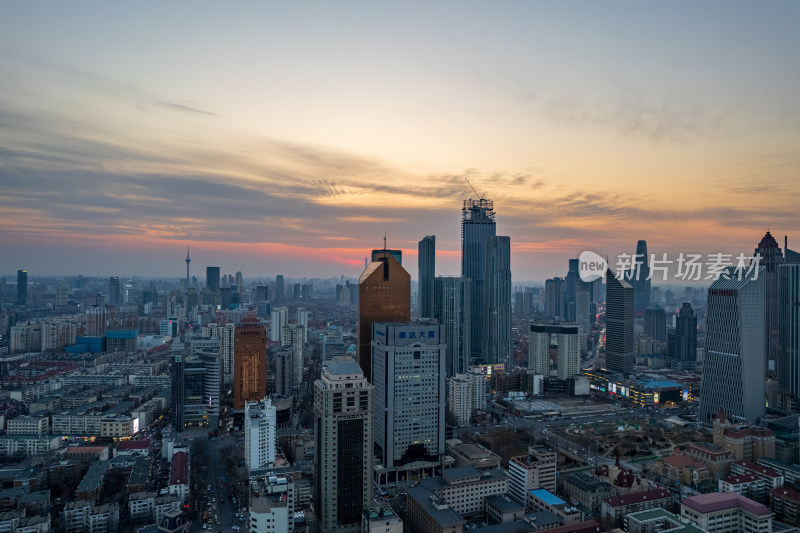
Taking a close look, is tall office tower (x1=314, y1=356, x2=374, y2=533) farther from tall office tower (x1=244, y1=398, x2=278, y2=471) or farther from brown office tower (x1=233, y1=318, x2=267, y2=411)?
brown office tower (x1=233, y1=318, x2=267, y2=411)

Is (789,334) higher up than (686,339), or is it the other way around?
(789,334)

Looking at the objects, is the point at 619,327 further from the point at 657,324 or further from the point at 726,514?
the point at 726,514

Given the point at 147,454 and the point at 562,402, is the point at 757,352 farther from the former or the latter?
the point at 147,454

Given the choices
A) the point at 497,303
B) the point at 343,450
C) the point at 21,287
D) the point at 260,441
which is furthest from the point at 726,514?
the point at 21,287

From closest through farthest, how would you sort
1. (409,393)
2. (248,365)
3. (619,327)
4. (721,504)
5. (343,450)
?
(343,450)
(721,504)
(409,393)
(248,365)
(619,327)

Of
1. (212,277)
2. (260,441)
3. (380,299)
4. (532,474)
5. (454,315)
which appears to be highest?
(212,277)

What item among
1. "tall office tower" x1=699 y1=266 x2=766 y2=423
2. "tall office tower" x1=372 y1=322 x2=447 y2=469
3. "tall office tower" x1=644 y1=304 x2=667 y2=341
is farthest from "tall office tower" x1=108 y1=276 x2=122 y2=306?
"tall office tower" x1=699 y1=266 x2=766 y2=423
